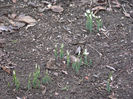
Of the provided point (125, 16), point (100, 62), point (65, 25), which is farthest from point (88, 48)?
point (125, 16)

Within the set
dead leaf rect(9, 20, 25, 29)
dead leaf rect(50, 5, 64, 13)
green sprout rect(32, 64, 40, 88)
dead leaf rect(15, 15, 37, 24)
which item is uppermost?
dead leaf rect(50, 5, 64, 13)

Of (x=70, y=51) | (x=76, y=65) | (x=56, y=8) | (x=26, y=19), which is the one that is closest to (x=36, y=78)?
(x=76, y=65)

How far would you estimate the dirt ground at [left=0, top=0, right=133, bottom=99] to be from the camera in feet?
10.7

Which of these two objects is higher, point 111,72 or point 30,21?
point 30,21

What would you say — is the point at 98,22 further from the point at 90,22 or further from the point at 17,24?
the point at 17,24

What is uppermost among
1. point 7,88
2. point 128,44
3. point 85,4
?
point 85,4

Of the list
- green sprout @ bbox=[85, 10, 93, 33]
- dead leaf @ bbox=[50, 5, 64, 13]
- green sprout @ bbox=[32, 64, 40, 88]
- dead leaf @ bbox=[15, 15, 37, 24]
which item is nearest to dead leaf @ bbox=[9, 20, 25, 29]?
dead leaf @ bbox=[15, 15, 37, 24]

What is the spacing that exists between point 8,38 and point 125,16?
62.5 inches

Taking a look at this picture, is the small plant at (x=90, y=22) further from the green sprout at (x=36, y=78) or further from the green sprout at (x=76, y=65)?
the green sprout at (x=36, y=78)

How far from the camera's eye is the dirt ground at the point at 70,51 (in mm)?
3275

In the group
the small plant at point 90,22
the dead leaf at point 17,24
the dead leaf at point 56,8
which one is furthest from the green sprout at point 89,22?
the dead leaf at point 17,24

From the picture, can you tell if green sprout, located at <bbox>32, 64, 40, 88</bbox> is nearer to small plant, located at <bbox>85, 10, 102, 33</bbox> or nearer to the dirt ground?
the dirt ground

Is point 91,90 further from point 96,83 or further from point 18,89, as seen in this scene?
point 18,89

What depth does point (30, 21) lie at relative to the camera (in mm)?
4172
